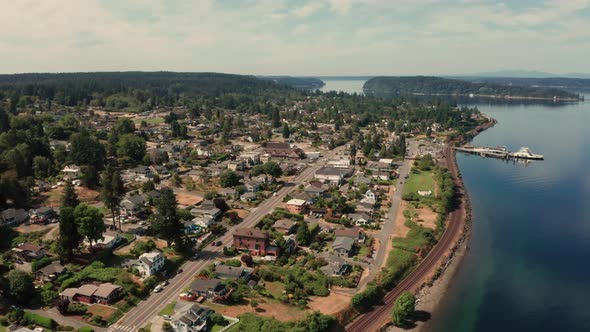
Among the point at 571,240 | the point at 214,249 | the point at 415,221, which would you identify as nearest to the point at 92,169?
the point at 214,249

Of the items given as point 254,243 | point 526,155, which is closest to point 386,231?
point 254,243

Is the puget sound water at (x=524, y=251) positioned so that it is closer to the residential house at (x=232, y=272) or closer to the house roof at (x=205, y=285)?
the residential house at (x=232, y=272)

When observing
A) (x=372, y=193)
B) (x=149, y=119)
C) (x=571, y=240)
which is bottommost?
(x=571, y=240)

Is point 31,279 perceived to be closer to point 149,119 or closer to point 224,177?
point 224,177

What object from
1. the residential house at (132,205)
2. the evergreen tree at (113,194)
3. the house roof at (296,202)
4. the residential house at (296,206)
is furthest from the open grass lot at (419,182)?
the evergreen tree at (113,194)

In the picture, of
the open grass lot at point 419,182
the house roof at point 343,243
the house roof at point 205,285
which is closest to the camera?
the house roof at point 205,285

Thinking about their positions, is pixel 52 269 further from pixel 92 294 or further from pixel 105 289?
pixel 105 289
